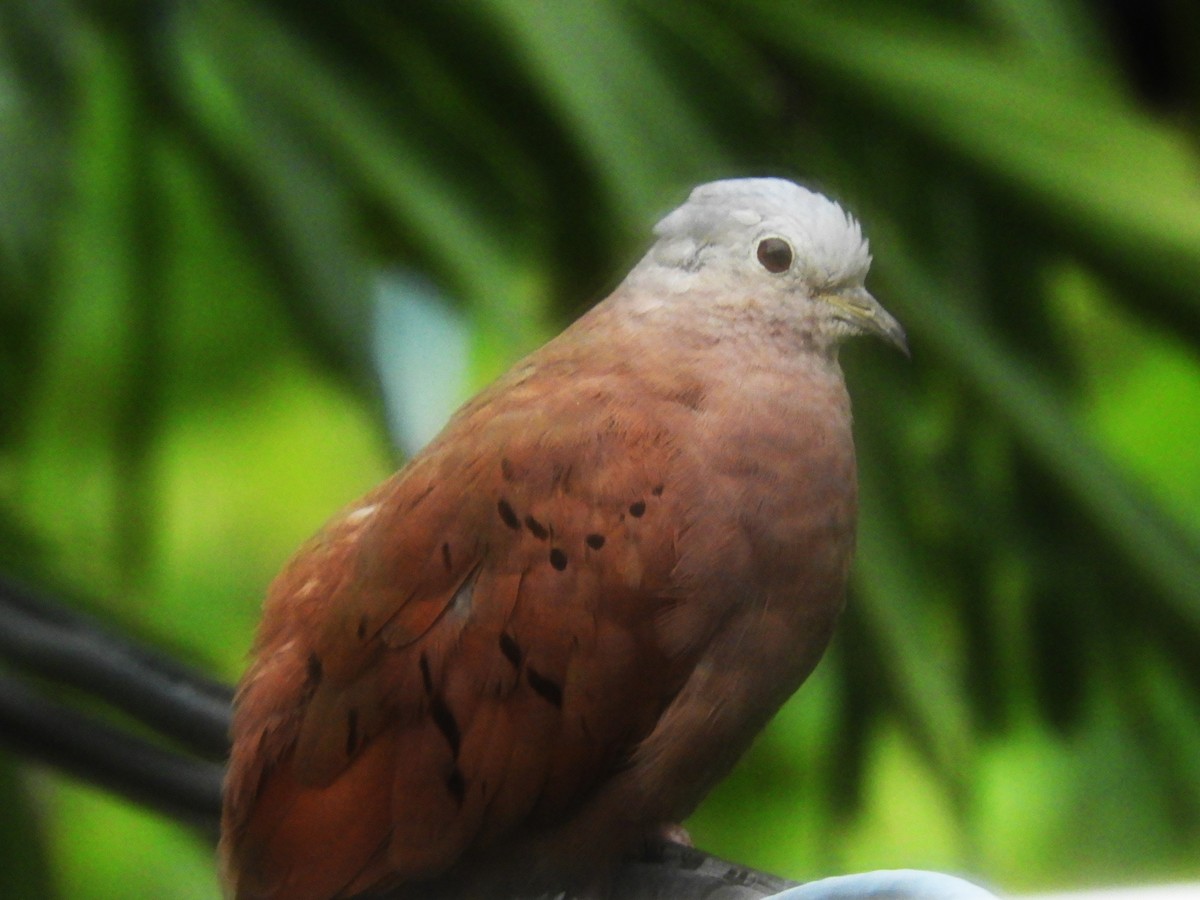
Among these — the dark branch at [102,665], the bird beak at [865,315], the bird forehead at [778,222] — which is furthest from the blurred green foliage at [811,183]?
the dark branch at [102,665]

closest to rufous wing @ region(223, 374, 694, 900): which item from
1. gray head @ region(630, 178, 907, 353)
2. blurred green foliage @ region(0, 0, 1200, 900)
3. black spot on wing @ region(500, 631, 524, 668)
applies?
black spot on wing @ region(500, 631, 524, 668)

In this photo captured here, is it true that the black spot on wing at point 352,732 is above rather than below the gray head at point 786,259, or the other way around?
below

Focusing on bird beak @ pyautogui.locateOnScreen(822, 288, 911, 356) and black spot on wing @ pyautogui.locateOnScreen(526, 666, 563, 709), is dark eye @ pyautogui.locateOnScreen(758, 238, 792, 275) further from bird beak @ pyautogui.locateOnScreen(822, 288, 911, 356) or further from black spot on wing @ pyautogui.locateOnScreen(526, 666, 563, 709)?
black spot on wing @ pyautogui.locateOnScreen(526, 666, 563, 709)

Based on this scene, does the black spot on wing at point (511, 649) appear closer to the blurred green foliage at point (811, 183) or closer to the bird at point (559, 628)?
the bird at point (559, 628)

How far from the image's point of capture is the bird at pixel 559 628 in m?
1.05

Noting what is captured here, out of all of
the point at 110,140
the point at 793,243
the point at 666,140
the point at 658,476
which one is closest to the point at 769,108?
the point at 666,140

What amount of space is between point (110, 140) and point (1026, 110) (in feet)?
2.86

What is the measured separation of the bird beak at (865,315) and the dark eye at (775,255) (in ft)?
0.12

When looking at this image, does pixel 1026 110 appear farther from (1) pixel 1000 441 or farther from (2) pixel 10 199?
(2) pixel 10 199

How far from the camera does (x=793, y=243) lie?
1134mm

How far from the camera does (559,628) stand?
3.46ft

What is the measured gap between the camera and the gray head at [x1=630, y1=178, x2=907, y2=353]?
3.71 feet

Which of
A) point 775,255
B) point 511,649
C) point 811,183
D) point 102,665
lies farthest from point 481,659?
point 811,183

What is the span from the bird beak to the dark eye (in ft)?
0.12
